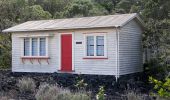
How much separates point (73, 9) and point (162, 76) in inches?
697

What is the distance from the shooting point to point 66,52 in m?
17.6

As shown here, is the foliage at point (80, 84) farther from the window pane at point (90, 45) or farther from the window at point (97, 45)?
the window pane at point (90, 45)

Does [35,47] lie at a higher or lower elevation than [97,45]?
lower

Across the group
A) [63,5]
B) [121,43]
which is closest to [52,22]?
[121,43]

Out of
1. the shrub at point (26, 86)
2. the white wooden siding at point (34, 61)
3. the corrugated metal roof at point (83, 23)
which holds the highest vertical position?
the corrugated metal roof at point (83, 23)

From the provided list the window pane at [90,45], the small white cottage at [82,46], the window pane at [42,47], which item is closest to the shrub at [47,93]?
the small white cottage at [82,46]

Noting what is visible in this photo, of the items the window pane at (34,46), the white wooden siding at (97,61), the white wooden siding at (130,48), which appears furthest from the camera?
the window pane at (34,46)

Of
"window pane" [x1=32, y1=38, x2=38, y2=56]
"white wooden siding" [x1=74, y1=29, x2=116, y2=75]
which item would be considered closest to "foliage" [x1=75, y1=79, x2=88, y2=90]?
"white wooden siding" [x1=74, y1=29, x2=116, y2=75]

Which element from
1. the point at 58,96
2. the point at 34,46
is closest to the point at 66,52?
the point at 34,46

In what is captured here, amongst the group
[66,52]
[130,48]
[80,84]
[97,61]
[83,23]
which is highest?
[83,23]

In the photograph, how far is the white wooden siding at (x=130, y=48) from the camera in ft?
53.5

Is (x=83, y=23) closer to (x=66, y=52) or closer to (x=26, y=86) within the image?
(x=66, y=52)

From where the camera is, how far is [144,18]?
20438mm

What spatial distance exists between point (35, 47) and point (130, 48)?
5463 mm
